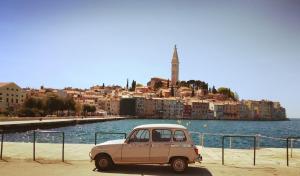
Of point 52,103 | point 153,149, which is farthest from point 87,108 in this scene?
point 153,149

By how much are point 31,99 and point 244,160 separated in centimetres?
9932

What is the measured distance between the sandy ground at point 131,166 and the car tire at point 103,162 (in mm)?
271

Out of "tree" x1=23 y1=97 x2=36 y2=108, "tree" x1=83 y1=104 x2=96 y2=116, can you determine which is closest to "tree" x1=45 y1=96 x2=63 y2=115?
"tree" x1=23 y1=97 x2=36 y2=108

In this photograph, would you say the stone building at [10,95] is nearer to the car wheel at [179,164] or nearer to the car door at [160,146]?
the car door at [160,146]

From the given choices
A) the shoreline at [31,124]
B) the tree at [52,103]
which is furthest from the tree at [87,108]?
the shoreline at [31,124]

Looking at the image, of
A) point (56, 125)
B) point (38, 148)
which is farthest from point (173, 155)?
point (56, 125)

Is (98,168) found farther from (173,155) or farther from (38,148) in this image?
(38,148)

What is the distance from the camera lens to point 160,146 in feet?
43.4

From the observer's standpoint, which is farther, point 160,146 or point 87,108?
point 87,108

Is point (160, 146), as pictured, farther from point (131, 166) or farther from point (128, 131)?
point (128, 131)

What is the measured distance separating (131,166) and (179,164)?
2.12 meters

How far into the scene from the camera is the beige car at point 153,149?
13121mm

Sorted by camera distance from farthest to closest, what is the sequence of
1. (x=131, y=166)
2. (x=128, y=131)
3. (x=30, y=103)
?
(x=30, y=103) → (x=128, y=131) → (x=131, y=166)

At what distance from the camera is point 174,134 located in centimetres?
1331
